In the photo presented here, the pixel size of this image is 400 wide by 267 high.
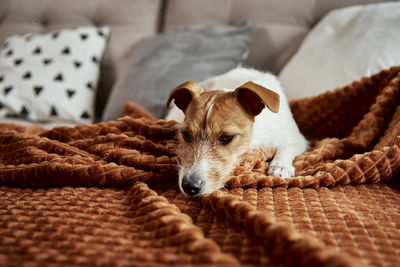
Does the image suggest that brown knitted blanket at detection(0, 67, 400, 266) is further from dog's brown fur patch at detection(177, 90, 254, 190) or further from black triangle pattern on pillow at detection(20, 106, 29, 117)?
black triangle pattern on pillow at detection(20, 106, 29, 117)

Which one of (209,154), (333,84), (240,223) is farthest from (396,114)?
(240,223)

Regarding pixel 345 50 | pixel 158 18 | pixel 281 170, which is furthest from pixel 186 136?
pixel 158 18

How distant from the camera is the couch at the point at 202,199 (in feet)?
2.12

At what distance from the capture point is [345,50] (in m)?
1.61

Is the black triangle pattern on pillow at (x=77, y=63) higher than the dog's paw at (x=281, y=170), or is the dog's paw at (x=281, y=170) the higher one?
the black triangle pattern on pillow at (x=77, y=63)

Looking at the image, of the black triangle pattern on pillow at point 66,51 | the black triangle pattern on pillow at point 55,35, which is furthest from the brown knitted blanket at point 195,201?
the black triangle pattern on pillow at point 55,35

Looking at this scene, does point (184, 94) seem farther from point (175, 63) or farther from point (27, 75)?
point (27, 75)

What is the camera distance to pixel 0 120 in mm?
1979

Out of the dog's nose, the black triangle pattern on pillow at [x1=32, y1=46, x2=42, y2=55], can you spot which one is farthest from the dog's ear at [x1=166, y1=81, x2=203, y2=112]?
the black triangle pattern on pillow at [x1=32, y1=46, x2=42, y2=55]

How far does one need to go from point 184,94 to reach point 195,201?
1.67 feet

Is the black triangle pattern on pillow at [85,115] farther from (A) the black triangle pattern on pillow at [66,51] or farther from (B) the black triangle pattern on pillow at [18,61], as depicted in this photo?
(B) the black triangle pattern on pillow at [18,61]

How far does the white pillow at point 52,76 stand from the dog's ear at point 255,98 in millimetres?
1233

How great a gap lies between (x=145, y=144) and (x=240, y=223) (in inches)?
20.2

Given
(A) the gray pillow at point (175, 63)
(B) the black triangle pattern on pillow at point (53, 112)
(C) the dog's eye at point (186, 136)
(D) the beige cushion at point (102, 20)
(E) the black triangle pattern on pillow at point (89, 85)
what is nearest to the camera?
(C) the dog's eye at point (186, 136)
